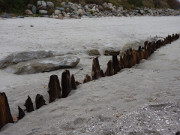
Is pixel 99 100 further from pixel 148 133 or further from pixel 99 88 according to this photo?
pixel 148 133

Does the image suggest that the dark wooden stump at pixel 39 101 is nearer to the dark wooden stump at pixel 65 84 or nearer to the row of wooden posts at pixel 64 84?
the row of wooden posts at pixel 64 84

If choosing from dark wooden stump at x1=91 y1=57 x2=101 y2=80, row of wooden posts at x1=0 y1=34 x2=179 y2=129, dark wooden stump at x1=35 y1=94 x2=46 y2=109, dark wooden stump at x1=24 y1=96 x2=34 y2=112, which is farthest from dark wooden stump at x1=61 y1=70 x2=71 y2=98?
dark wooden stump at x1=91 y1=57 x2=101 y2=80

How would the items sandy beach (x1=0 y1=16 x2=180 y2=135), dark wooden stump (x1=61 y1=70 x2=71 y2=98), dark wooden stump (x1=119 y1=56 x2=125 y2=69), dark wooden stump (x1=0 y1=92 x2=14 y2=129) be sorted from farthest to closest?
dark wooden stump (x1=119 y1=56 x2=125 y2=69) < dark wooden stump (x1=61 y1=70 x2=71 y2=98) < dark wooden stump (x1=0 y1=92 x2=14 y2=129) < sandy beach (x1=0 y1=16 x2=180 y2=135)

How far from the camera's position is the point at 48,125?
2014 millimetres

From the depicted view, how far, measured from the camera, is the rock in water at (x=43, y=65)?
4043 mm

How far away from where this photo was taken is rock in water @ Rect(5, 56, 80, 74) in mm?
4043

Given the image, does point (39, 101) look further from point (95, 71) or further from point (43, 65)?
point (43, 65)

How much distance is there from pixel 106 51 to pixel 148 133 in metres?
4.09

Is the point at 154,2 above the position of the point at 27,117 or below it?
above

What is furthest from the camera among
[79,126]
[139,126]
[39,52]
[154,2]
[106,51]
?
[154,2]

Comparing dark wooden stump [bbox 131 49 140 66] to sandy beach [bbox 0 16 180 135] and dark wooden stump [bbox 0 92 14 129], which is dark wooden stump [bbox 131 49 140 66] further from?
dark wooden stump [bbox 0 92 14 129]

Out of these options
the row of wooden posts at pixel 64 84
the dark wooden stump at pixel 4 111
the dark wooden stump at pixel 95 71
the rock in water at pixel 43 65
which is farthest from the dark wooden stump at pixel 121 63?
the dark wooden stump at pixel 4 111

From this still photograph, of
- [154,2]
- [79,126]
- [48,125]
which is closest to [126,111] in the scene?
[79,126]

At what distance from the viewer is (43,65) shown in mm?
4113
